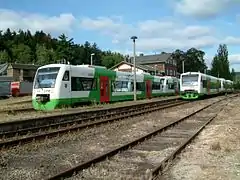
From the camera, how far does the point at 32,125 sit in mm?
15734

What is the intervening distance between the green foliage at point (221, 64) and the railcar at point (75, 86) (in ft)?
360

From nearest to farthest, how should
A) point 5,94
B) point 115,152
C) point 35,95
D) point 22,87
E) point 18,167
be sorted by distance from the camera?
1. point 18,167
2. point 115,152
3. point 35,95
4. point 5,94
5. point 22,87

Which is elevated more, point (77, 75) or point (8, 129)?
point (77, 75)

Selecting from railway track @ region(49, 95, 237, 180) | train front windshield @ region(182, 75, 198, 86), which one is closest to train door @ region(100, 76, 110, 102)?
train front windshield @ region(182, 75, 198, 86)

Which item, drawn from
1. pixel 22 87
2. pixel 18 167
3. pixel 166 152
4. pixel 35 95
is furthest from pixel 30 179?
pixel 22 87

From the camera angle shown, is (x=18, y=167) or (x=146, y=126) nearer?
(x=18, y=167)

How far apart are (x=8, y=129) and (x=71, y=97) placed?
10.2 m

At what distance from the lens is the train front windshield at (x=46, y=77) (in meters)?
23.2

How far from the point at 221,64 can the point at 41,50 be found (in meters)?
65.7

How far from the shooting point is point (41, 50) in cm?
13762

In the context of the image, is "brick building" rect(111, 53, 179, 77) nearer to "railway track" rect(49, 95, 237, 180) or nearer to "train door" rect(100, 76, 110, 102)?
"train door" rect(100, 76, 110, 102)

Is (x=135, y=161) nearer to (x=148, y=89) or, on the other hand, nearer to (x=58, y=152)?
(x=58, y=152)

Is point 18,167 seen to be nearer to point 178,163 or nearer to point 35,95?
point 178,163

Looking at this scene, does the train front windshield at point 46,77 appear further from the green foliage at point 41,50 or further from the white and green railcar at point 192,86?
the green foliage at point 41,50
